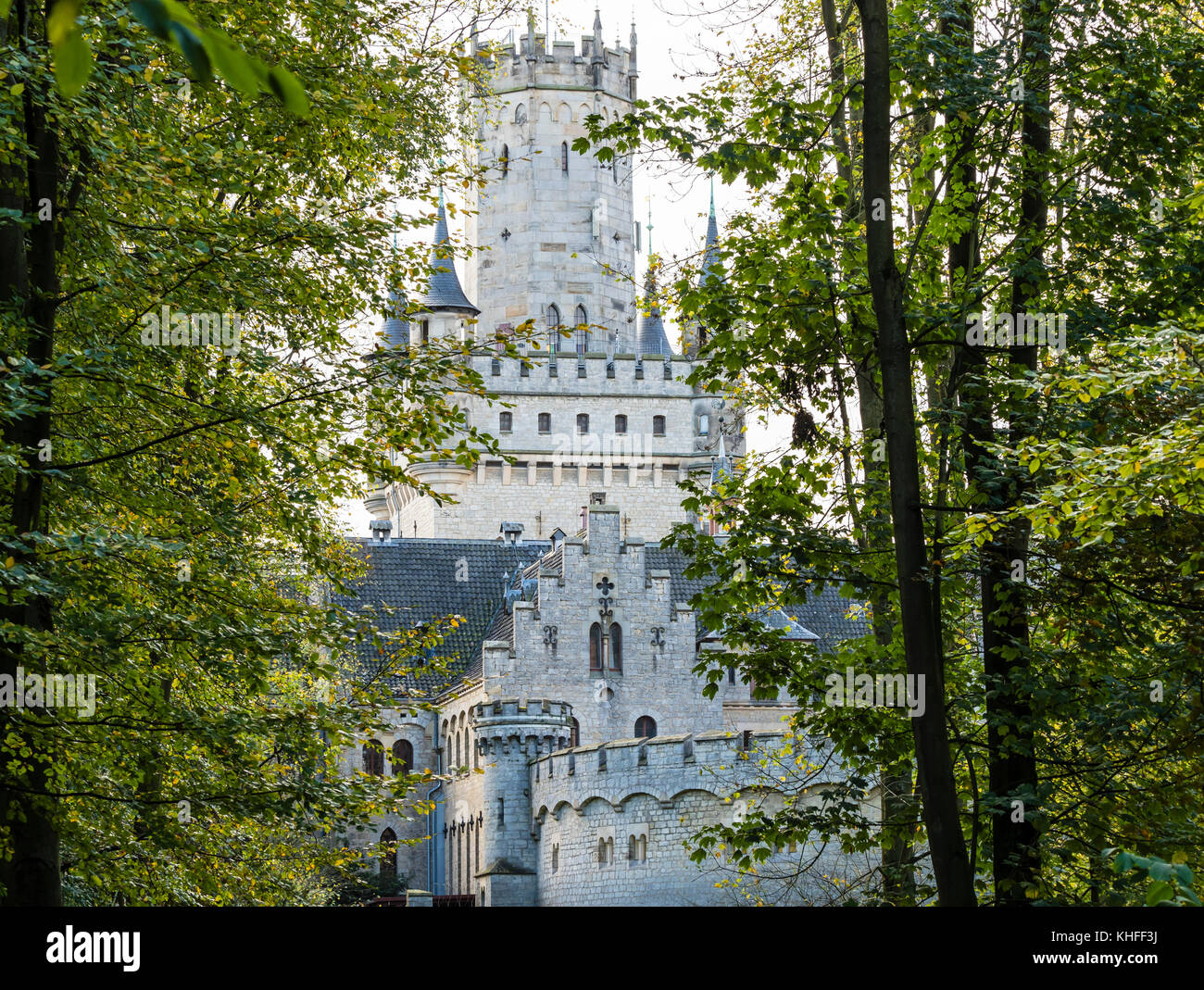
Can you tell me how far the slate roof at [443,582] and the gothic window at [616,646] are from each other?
4.91 m

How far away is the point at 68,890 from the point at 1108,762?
36.4 feet

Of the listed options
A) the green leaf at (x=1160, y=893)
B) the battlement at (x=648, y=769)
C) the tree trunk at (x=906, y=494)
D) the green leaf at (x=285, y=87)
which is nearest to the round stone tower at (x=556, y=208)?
the battlement at (x=648, y=769)

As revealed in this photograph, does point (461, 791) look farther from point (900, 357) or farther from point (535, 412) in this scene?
point (900, 357)

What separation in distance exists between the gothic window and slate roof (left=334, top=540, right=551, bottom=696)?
4907 millimetres

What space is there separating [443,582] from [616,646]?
29.4ft

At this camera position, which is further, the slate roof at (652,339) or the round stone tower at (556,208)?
the slate roof at (652,339)

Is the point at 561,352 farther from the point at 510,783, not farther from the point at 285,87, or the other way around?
the point at 285,87

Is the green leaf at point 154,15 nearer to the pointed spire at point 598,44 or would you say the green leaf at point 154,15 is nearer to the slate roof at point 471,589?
the slate roof at point 471,589

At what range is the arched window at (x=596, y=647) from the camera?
4575cm

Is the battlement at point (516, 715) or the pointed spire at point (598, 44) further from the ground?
the pointed spire at point (598, 44)

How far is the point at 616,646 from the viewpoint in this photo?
4600 centimetres

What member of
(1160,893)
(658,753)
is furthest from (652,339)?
(1160,893)

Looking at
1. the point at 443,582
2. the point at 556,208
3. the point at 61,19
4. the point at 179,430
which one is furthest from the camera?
the point at 556,208

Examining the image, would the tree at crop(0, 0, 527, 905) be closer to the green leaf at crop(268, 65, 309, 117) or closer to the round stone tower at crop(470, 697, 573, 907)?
the green leaf at crop(268, 65, 309, 117)
